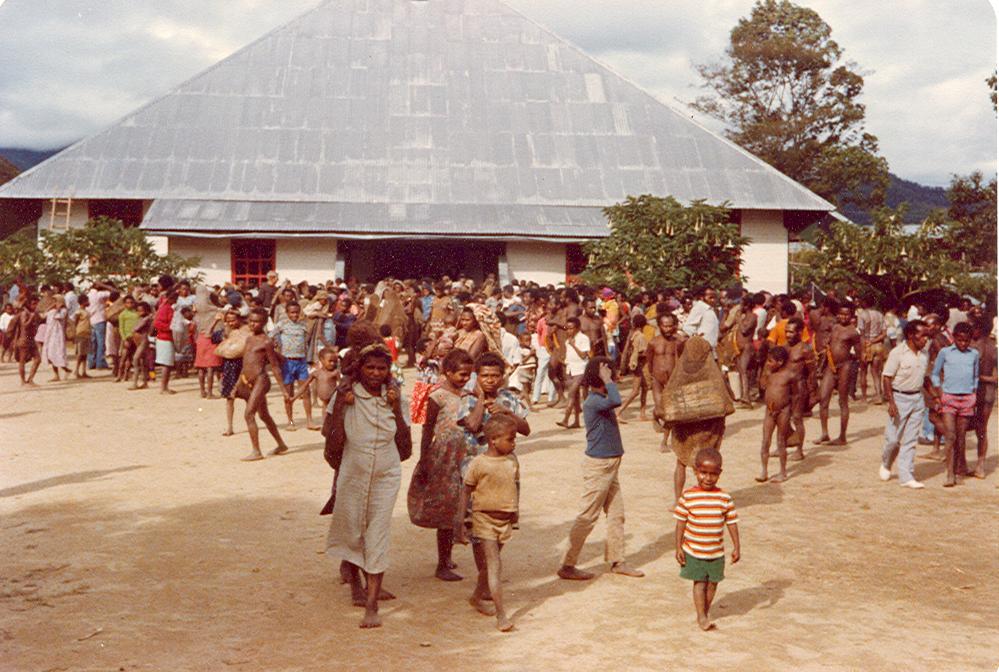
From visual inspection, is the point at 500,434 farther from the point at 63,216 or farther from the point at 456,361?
the point at 63,216

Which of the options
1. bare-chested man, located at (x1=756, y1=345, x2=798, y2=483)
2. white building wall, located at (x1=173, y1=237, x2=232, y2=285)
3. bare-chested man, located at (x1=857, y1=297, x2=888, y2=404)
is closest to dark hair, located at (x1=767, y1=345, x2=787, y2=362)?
bare-chested man, located at (x1=756, y1=345, x2=798, y2=483)

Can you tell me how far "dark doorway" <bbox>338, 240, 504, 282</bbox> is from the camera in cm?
3198

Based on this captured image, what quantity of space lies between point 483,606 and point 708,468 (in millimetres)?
1616

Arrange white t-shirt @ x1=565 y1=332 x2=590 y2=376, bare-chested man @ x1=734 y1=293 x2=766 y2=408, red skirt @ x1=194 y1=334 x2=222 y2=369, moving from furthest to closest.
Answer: red skirt @ x1=194 y1=334 x2=222 y2=369, bare-chested man @ x1=734 y1=293 x2=766 y2=408, white t-shirt @ x1=565 y1=332 x2=590 y2=376

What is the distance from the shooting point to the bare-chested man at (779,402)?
1102cm

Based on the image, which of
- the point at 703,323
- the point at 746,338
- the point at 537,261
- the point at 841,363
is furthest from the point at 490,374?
the point at 537,261

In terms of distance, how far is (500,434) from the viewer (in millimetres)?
6715

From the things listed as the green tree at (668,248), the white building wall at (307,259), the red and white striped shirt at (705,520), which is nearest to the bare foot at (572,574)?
the red and white striped shirt at (705,520)

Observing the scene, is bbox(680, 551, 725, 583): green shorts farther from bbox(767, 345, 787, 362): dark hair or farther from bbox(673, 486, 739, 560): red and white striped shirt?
bbox(767, 345, 787, 362): dark hair

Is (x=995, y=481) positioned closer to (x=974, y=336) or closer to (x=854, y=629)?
→ (x=974, y=336)

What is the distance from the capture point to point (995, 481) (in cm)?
1127

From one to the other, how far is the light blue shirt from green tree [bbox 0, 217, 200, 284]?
16389 millimetres

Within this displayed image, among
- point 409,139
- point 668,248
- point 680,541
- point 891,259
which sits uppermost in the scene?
point 409,139

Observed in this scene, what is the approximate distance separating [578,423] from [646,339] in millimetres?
1876
